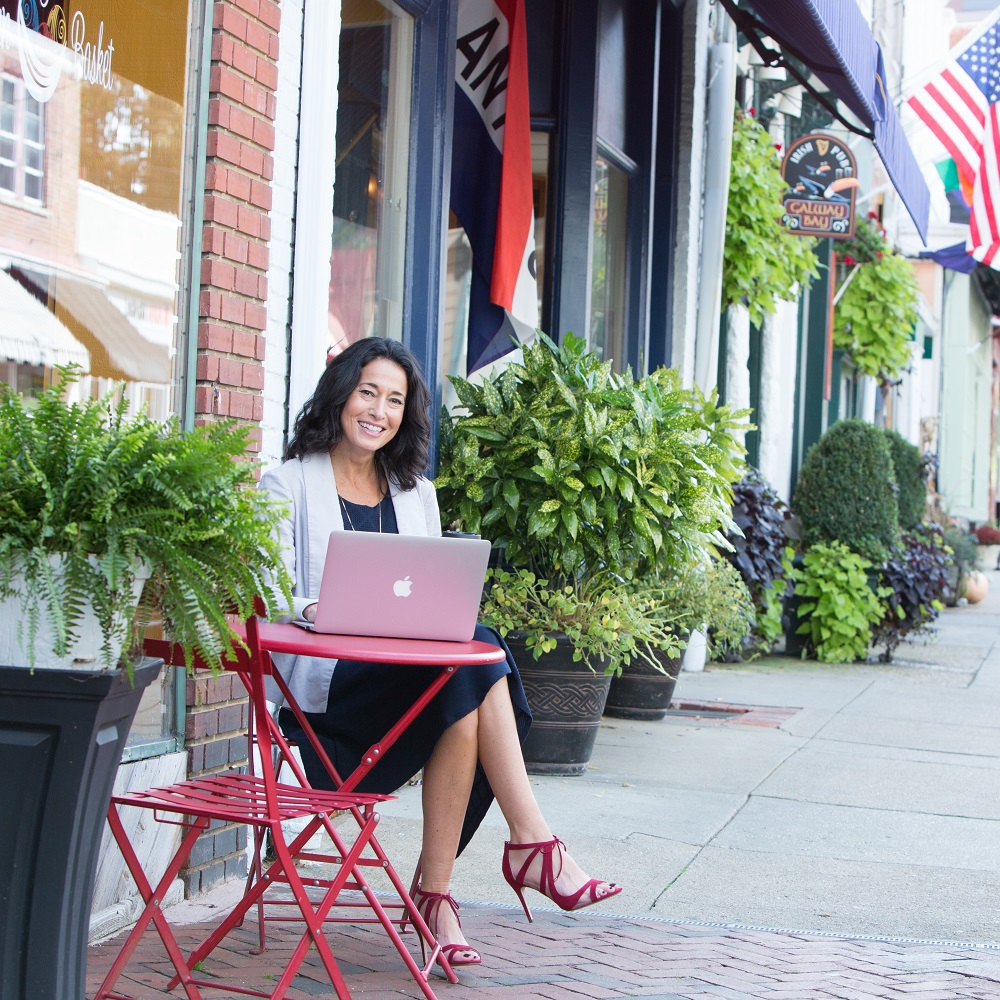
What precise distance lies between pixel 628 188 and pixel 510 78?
2.01 meters

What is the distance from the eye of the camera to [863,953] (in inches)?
137

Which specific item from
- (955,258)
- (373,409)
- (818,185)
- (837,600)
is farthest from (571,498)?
(955,258)

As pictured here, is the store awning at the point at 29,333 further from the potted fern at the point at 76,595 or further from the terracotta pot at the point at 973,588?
the terracotta pot at the point at 973,588

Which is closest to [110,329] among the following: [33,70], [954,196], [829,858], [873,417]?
[33,70]

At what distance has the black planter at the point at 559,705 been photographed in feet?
17.5

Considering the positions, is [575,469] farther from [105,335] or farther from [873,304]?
[873,304]

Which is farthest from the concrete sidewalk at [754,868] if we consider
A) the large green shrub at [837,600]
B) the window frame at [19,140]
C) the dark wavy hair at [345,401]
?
the large green shrub at [837,600]

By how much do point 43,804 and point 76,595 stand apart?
34 cm

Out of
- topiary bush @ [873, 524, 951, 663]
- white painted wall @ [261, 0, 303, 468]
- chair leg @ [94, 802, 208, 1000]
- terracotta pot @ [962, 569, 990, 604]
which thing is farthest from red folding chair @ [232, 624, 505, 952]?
terracotta pot @ [962, 569, 990, 604]

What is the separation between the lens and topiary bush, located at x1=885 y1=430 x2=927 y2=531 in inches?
498

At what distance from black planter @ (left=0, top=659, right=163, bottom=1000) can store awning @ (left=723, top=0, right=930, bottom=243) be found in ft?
14.7

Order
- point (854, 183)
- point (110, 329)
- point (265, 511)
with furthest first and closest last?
point (854, 183)
point (110, 329)
point (265, 511)

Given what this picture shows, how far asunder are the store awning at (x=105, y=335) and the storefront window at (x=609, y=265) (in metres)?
3.90

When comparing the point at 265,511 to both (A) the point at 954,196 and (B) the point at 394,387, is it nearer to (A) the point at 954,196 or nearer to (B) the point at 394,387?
(B) the point at 394,387
